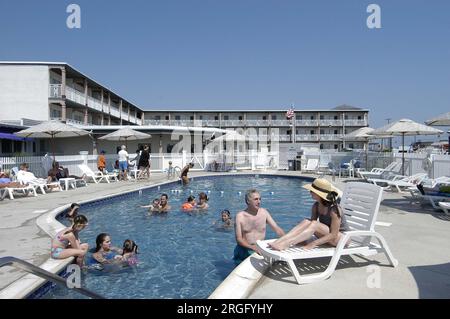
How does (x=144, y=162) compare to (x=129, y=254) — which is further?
(x=144, y=162)

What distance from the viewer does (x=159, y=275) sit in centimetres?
529

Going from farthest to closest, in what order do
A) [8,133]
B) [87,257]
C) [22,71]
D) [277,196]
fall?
[22,71] < [8,133] < [277,196] < [87,257]

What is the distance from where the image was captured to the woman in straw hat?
3.99m

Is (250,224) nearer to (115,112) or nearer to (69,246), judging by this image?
(69,246)

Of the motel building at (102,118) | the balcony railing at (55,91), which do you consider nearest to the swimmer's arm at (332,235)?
the motel building at (102,118)

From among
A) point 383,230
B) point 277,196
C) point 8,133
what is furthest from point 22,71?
point 383,230

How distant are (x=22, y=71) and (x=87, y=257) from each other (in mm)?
29645

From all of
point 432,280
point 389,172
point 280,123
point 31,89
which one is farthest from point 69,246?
point 280,123

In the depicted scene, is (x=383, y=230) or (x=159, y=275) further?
(x=383, y=230)

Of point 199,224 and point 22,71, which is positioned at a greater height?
point 22,71

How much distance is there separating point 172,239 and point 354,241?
409cm

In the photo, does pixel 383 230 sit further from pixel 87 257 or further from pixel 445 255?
pixel 87 257

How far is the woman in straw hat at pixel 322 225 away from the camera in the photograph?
3985 mm

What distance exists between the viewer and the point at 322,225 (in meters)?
4.12
